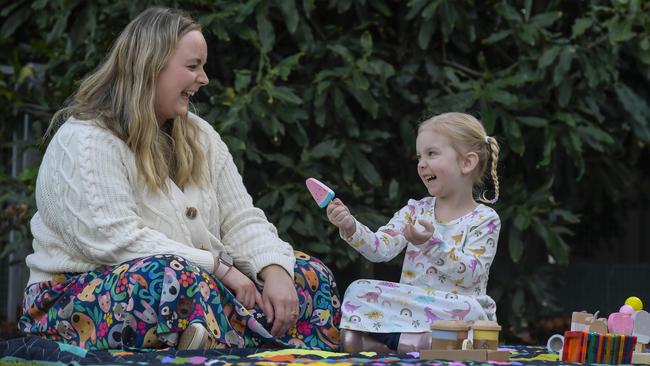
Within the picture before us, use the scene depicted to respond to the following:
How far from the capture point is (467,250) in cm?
421

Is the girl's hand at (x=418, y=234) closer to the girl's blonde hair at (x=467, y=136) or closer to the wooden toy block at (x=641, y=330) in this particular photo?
the girl's blonde hair at (x=467, y=136)

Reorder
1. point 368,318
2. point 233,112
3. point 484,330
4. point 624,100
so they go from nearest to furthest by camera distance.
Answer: point 484,330 < point 368,318 < point 233,112 < point 624,100

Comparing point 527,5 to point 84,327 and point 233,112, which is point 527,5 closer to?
point 233,112

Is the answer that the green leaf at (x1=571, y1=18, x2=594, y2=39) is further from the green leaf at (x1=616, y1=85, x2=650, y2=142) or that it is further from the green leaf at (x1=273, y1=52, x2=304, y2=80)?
the green leaf at (x1=273, y1=52, x2=304, y2=80)

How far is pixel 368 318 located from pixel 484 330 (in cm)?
52

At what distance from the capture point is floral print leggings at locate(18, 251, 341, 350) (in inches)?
148

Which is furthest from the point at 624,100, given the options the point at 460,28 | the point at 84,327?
the point at 84,327

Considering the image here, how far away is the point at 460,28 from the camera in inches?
247

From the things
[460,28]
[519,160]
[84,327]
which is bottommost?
[84,327]

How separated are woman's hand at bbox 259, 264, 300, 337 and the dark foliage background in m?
1.58

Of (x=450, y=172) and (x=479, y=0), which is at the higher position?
(x=479, y=0)

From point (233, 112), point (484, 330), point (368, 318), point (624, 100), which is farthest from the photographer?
point (624, 100)

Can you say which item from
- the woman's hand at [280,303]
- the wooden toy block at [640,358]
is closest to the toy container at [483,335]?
the wooden toy block at [640,358]

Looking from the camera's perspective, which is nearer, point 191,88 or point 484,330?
point 484,330
